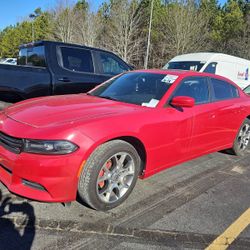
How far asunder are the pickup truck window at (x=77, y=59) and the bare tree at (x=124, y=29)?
25426 millimetres

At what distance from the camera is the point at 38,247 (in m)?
2.77

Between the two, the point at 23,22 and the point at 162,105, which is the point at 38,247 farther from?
the point at 23,22

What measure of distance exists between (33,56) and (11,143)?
3.56 meters

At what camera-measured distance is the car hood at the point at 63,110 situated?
3326 millimetres

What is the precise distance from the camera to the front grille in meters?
3.16

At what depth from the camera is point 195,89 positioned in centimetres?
463

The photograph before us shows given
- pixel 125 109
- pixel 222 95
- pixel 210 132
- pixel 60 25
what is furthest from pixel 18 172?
pixel 60 25

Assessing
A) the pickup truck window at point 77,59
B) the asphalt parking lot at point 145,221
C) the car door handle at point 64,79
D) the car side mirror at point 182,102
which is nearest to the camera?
the asphalt parking lot at point 145,221

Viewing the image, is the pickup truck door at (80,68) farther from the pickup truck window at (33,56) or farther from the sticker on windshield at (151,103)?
the sticker on windshield at (151,103)

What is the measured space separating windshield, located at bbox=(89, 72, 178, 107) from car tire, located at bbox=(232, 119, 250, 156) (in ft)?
6.71

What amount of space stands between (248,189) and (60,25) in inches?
1504

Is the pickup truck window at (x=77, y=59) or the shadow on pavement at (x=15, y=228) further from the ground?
the pickup truck window at (x=77, y=59)

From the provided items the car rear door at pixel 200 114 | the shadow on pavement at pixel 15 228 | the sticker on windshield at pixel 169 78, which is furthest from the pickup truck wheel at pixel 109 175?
the sticker on windshield at pixel 169 78

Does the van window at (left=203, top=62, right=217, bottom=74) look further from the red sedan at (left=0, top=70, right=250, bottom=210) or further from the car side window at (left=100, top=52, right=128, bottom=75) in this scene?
the red sedan at (left=0, top=70, right=250, bottom=210)
